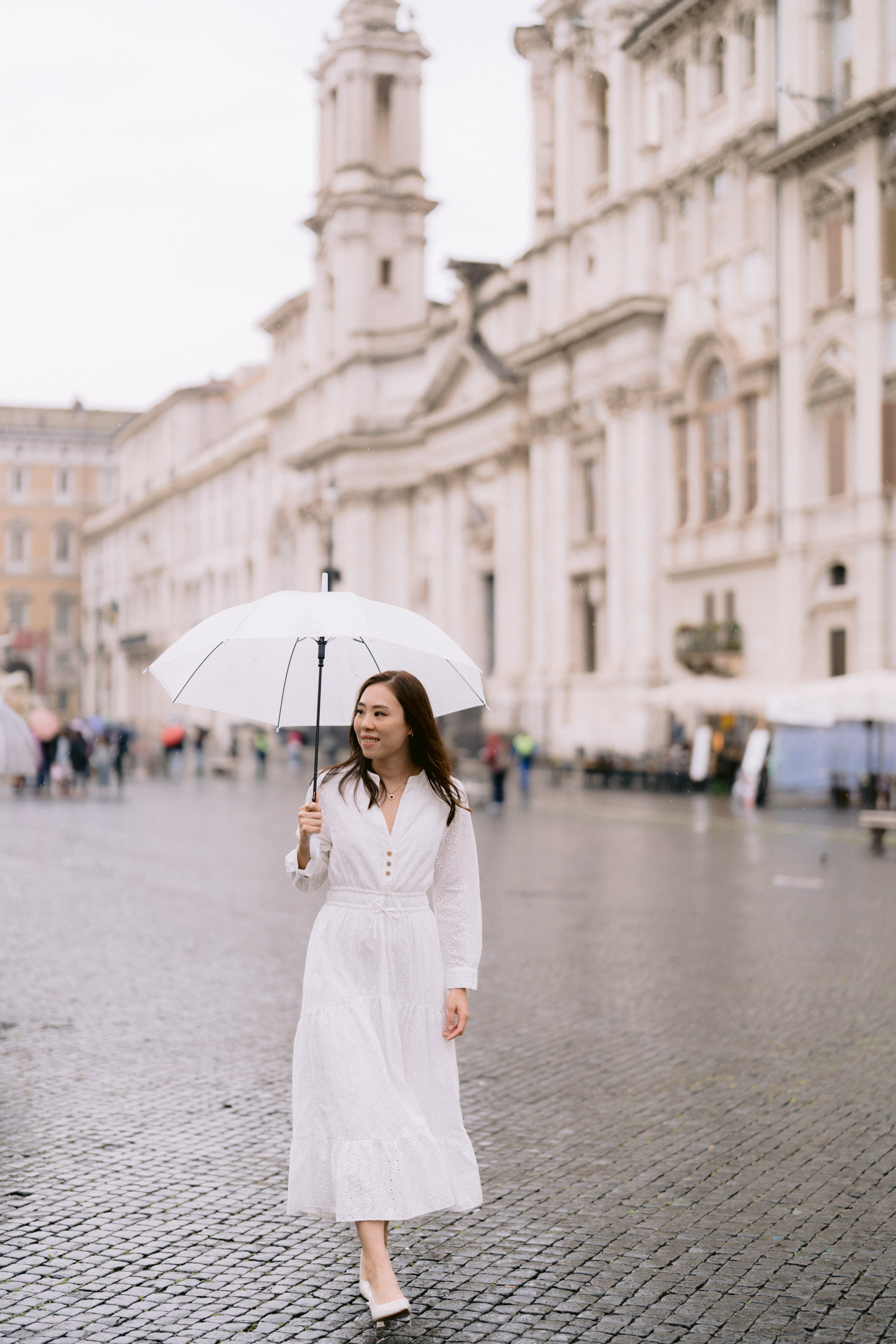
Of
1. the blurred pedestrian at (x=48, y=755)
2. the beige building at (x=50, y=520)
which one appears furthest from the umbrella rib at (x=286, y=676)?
the beige building at (x=50, y=520)

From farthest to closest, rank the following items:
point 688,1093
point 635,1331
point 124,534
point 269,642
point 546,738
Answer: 1. point 124,534
2. point 546,738
3. point 688,1093
4. point 269,642
5. point 635,1331

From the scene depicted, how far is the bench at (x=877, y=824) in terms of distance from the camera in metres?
20.2

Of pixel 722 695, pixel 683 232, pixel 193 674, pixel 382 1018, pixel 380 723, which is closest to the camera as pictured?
pixel 382 1018

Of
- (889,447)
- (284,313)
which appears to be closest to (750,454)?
(889,447)

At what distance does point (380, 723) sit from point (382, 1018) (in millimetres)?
785

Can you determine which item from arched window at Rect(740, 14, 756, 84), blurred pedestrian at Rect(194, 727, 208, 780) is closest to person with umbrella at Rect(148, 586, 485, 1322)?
arched window at Rect(740, 14, 756, 84)

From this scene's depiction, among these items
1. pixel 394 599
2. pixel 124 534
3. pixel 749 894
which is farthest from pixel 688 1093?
pixel 124 534

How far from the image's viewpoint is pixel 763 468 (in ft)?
116

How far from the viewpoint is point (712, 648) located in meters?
37.0

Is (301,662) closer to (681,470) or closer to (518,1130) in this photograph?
(518,1130)

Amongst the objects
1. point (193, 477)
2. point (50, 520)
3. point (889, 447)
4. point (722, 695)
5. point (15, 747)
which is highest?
point (50, 520)

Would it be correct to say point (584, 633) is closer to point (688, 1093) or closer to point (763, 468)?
point (763, 468)

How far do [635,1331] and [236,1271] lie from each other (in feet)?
3.87

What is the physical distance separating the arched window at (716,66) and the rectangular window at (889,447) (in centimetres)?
1103
